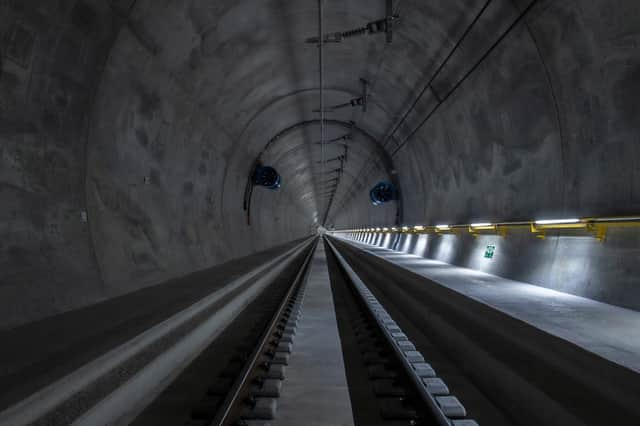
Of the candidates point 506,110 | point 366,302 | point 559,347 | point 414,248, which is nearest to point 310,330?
point 366,302

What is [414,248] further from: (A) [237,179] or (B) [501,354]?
(B) [501,354]

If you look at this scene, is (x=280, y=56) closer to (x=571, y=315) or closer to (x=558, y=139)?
(x=558, y=139)

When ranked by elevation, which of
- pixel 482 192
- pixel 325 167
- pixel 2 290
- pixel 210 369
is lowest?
pixel 210 369

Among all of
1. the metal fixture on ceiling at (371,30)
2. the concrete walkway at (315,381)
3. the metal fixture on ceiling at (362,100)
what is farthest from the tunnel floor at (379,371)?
the metal fixture on ceiling at (362,100)

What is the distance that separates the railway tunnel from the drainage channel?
0.03 m

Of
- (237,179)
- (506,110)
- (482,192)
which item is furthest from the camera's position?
(237,179)

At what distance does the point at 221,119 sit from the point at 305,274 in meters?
5.32

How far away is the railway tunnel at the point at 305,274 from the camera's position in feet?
10.8

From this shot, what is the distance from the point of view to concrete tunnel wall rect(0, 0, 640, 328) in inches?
189

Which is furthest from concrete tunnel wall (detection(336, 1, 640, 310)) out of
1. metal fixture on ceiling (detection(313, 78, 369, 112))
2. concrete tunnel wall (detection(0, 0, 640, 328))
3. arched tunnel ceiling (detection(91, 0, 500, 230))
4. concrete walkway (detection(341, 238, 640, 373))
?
metal fixture on ceiling (detection(313, 78, 369, 112))

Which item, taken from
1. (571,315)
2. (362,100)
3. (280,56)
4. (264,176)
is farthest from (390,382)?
(264,176)

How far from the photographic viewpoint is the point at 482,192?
32.6 ft

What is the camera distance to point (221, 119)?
36.4 feet

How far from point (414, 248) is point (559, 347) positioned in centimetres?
1354
